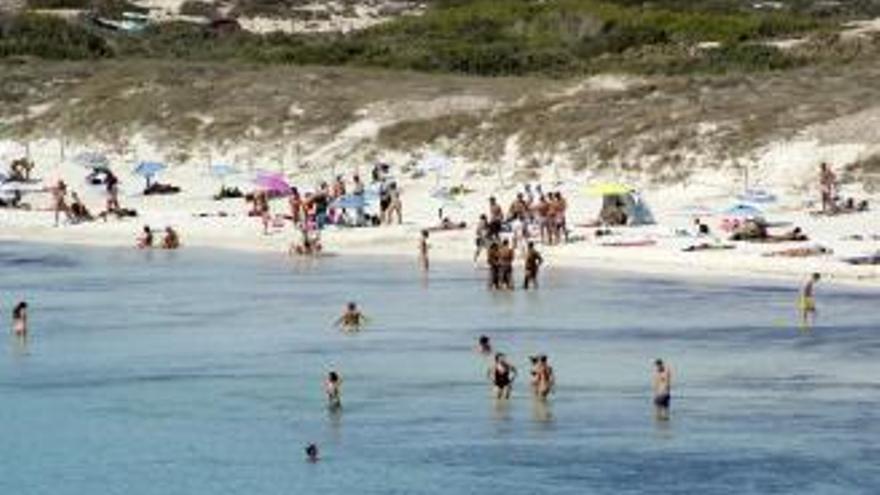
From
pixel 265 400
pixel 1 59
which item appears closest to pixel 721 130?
pixel 265 400

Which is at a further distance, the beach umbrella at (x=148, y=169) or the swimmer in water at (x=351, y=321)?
the beach umbrella at (x=148, y=169)

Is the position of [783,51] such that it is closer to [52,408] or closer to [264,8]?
[264,8]

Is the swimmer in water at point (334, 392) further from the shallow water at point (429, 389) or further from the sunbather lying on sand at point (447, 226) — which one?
the sunbather lying on sand at point (447, 226)

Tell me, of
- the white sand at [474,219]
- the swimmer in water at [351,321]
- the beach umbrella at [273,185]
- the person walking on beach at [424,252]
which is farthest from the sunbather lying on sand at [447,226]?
the swimmer in water at [351,321]

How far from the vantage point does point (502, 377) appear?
122 ft

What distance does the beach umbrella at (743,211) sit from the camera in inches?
2206

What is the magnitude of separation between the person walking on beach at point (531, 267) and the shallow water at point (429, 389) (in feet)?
2.15

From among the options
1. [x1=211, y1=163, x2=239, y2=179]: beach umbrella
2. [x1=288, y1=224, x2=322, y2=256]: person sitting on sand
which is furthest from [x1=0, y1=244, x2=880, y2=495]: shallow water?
[x1=211, y1=163, x2=239, y2=179]: beach umbrella

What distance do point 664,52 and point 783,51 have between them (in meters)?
5.07

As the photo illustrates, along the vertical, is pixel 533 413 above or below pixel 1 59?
below

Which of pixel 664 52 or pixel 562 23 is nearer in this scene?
pixel 664 52

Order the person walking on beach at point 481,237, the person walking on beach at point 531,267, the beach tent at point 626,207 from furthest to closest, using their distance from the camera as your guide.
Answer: the beach tent at point 626,207
the person walking on beach at point 481,237
the person walking on beach at point 531,267

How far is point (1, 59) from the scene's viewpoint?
95938 millimetres

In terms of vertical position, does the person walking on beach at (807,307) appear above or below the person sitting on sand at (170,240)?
below
